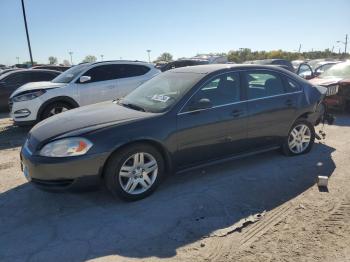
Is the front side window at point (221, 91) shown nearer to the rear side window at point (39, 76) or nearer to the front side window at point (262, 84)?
the front side window at point (262, 84)

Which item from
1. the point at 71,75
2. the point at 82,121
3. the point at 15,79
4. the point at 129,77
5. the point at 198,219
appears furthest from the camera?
the point at 15,79

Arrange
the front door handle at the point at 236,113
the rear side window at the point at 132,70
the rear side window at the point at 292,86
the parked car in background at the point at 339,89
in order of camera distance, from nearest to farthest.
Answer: the front door handle at the point at 236,113
the rear side window at the point at 292,86
the parked car in background at the point at 339,89
the rear side window at the point at 132,70

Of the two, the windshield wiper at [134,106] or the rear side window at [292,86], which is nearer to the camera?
the windshield wiper at [134,106]

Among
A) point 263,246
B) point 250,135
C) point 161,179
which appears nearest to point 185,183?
point 161,179

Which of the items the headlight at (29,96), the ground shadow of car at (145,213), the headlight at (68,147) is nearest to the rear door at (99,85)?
the headlight at (29,96)

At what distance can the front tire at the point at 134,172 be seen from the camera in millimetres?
4039

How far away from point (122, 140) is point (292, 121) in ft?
9.81

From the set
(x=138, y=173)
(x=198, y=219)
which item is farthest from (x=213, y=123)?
(x=198, y=219)

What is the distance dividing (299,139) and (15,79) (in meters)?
9.64

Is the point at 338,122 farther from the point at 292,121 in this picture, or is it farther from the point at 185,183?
the point at 185,183

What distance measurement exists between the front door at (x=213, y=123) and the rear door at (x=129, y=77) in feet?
15.3

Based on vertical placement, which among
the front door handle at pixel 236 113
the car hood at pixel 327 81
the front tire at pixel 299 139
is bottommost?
the front tire at pixel 299 139

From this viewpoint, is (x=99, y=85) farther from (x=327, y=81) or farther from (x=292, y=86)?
(x=327, y=81)

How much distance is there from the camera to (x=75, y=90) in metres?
8.52
